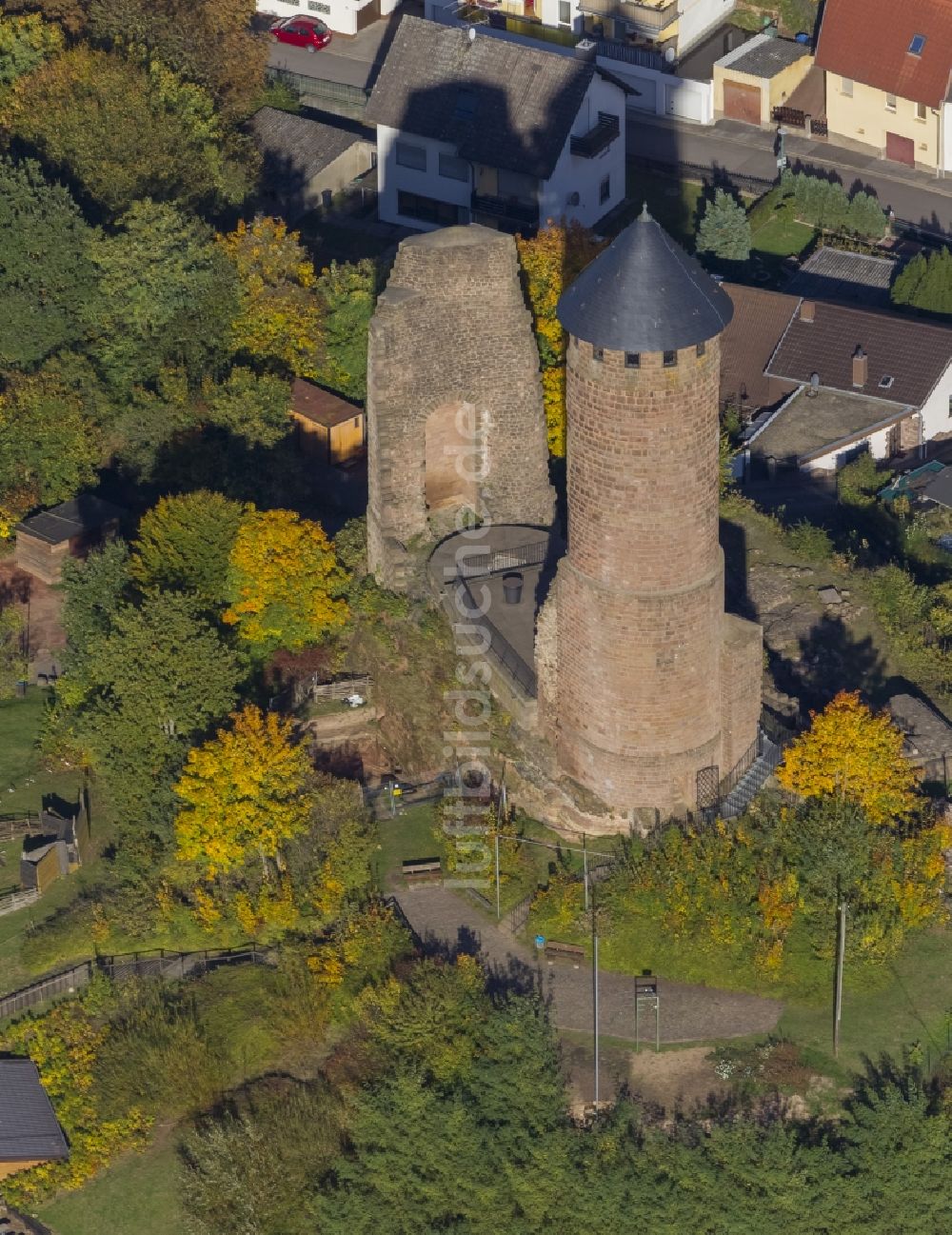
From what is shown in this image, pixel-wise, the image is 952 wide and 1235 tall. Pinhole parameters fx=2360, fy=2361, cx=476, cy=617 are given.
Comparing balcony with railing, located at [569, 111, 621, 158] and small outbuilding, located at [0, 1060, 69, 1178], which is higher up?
balcony with railing, located at [569, 111, 621, 158]

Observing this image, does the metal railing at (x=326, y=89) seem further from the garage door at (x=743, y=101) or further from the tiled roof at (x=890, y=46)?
the tiled roof at (x=890, y=46)

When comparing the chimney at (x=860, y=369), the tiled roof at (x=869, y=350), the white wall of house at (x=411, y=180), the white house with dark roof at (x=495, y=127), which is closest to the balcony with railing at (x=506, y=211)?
the white house with dark roof at (x=495, y=127)

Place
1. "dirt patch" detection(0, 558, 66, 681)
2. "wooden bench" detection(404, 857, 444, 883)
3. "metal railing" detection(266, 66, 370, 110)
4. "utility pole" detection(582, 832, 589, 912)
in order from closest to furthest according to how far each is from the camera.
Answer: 1. "utility pole" detection(582, 832, 589, 912)
2. "wooden bench" detection(404, 857, 444, 883)
3. "dirt patch" detection(0, 558, 66, 681)
4. "metal railing" detection(266, 66, 370, 110)

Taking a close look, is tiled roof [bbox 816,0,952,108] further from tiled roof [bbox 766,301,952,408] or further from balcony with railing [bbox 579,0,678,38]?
tiled roof [bbox 766,301,952,408]

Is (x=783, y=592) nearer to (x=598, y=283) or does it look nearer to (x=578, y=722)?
(x=578, y=722)

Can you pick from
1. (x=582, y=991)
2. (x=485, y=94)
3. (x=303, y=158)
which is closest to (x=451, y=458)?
(x=582, y=991)

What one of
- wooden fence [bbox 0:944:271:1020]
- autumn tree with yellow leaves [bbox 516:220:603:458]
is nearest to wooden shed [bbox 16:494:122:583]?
autumn tree with yellow leaves [bbox 516:220:603:458]
